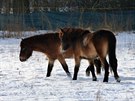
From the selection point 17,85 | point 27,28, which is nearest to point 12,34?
point 27,28

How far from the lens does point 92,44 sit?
8859mm

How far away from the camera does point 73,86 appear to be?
831cm

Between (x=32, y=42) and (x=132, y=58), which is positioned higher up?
(x=32, y=42)

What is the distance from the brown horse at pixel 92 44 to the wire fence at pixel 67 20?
1135cm

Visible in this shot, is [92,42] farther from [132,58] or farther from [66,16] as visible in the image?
[66,16]

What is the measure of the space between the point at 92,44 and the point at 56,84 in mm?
1012

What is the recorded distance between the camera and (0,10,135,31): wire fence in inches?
838

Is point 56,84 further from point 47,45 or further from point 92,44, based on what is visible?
point 47,45

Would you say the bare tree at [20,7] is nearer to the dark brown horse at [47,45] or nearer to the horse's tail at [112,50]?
the dark brown horse at [47,45]

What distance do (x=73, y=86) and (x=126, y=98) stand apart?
1515 mm

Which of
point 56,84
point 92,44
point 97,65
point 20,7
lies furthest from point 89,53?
point 20,7

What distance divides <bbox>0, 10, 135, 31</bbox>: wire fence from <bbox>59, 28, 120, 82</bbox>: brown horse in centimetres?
1135

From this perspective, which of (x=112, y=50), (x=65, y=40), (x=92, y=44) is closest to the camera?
(x=112, y=50)

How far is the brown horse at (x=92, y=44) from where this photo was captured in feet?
28.6
